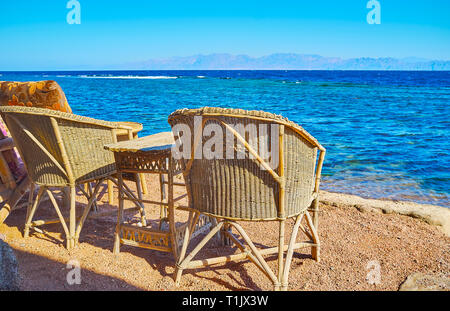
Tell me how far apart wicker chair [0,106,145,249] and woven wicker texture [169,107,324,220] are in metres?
1.09

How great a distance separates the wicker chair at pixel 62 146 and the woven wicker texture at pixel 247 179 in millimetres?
1088

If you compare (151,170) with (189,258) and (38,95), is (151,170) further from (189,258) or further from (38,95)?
(38,95)

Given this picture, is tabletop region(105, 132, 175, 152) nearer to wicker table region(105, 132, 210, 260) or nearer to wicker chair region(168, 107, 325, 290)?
wicker table region(105, 132, 210, 260)

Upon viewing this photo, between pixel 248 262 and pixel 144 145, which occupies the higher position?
pixel 144 145

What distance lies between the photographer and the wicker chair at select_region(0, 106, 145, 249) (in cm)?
309

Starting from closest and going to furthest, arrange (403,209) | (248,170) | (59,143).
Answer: (248,170) < (59,143) < (403,209)

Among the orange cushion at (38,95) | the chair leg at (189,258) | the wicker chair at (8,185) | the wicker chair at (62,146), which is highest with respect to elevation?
the orange cushion at (38,95)

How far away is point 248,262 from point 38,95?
2845 millimetres

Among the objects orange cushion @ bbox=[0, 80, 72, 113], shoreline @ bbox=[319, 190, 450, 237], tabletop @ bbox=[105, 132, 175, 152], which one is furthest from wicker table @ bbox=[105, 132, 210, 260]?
shoreline @ bbox=[319, 190, 450, 237]

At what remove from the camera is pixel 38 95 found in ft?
13.0

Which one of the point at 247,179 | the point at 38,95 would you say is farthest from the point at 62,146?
the point at 247,179

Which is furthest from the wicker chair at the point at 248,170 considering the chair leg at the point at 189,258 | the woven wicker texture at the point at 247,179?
the chair leg at the point at 189,258

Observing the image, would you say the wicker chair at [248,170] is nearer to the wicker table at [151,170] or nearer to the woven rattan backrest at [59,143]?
the wicker table at [151,170]

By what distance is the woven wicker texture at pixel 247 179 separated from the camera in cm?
242
